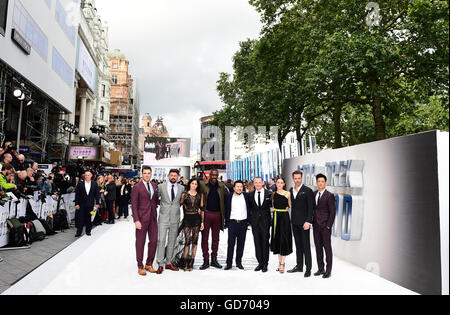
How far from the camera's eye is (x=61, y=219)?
11.9 metres

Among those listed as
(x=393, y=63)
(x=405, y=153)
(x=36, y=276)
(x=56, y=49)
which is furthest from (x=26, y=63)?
(x=405, y=153)

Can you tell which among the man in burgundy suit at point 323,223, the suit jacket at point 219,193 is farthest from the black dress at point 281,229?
the suit jacket at point 219,193

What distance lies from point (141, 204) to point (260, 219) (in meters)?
2.35

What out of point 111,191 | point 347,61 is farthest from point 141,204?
point 347,61

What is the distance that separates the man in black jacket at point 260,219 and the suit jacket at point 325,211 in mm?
984

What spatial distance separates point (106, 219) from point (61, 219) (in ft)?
13.3

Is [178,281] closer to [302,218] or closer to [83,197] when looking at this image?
[302,218]

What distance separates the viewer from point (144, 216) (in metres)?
6.66

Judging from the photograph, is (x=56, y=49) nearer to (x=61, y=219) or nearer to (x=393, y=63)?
(x=61, y=219)

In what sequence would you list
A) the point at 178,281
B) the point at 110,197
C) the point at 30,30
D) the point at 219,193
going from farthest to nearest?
the point at 30,30, the point at 110,197, the point at 219,193, the point at 178,281

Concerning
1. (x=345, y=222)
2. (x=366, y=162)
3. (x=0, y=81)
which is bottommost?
(x=345, y=222)

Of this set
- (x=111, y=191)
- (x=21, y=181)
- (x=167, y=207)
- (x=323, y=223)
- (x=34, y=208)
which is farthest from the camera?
(x=111, y=191)

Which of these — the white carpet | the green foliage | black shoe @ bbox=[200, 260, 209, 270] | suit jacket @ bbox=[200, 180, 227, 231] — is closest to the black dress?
the white carpet

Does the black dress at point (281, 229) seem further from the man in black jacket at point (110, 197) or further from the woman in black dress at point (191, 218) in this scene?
the man in black jacket at point (110, 197)
